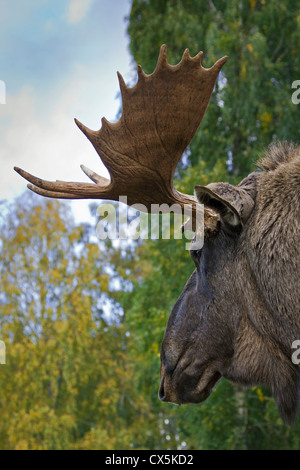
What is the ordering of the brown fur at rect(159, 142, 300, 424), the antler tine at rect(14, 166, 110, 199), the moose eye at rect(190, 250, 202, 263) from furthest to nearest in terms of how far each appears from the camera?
the antler tine at rect(14, 166, 110, 199)
the moose eye at rect(190, 250, 202, 263)
the brown fur at rect(159, 142, 300, 424)

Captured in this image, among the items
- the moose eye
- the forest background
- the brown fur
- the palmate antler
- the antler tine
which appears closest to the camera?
the brown fur

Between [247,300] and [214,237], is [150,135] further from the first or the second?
[247,300]

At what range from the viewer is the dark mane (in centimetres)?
375

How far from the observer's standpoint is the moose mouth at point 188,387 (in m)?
3.74

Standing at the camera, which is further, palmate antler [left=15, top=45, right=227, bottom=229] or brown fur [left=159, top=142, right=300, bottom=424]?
palmate antler [left=15, top=45, right=227, bottom=229]

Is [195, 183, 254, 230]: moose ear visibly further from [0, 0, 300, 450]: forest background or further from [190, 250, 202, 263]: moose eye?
[0, 0, 300, 450]: forest background

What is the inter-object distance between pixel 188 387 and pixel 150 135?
1375 millimetres

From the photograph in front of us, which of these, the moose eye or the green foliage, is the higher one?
the green foliage

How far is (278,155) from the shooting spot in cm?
378

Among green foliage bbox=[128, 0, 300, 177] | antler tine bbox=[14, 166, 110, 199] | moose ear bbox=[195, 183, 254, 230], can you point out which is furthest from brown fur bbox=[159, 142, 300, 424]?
green foliage bbox=[128, 0, 300, 177]

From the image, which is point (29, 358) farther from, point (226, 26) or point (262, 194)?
point (262, 194)

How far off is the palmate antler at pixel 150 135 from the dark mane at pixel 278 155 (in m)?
0.44
